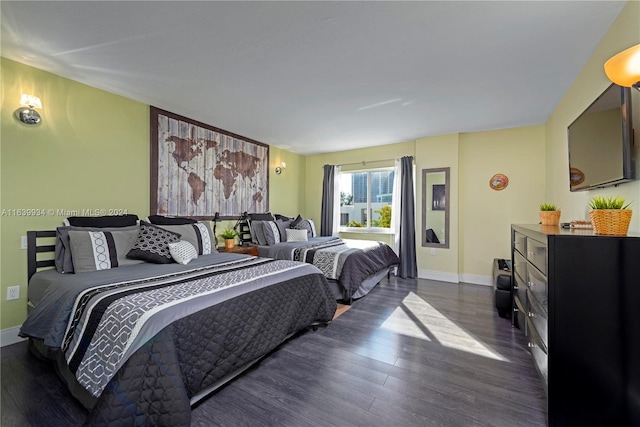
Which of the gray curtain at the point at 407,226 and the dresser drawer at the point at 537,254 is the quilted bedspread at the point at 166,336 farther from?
the gray curtain at the point at 407,226

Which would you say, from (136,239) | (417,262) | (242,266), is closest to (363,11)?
(242,266)

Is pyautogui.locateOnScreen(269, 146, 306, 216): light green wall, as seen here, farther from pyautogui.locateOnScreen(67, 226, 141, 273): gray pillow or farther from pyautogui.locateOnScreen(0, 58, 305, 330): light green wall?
pyautogui.locateOnScreen(67, 226, 141, 273): gray pillow

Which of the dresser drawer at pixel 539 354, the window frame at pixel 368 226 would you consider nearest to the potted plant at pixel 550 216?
the dresser drawer at pixel 539 354

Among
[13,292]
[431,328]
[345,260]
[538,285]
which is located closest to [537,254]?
[538,285]

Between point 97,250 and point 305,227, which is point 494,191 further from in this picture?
point 97,250

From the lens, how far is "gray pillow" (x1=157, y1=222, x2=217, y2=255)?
3.04 metres

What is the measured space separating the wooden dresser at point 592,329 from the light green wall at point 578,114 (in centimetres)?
66

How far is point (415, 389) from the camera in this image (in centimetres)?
177

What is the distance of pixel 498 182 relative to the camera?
429cm

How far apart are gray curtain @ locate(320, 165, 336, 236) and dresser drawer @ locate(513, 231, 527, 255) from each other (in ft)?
11.3

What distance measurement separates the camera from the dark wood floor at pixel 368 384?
1.53 meters

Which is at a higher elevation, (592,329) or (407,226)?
(407,226)

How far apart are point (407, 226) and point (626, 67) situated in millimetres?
3685

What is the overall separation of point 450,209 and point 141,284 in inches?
175
